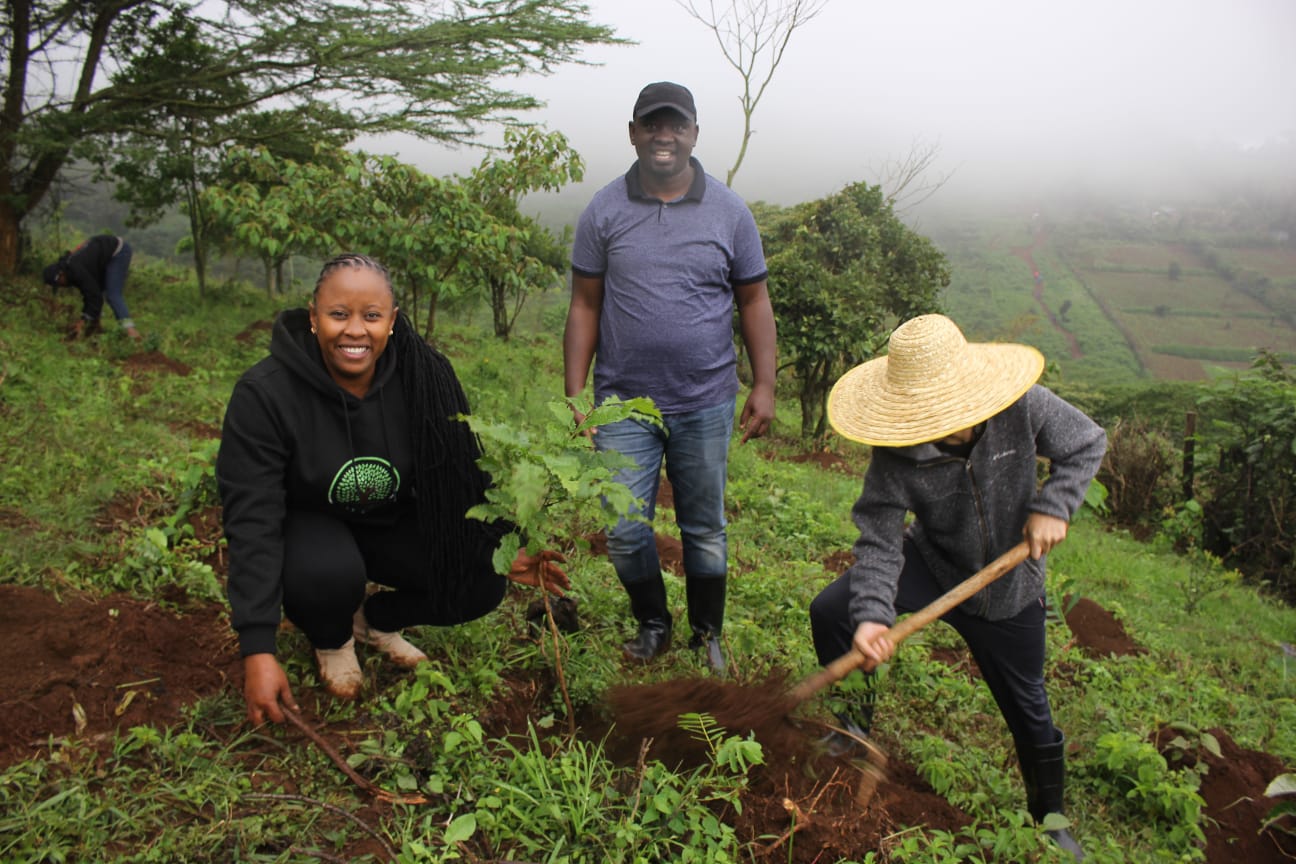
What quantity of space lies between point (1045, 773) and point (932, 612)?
0.66 metres

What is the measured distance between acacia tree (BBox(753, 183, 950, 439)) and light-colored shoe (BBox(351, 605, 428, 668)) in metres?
6.86

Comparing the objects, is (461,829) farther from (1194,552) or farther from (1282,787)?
(1194,552)

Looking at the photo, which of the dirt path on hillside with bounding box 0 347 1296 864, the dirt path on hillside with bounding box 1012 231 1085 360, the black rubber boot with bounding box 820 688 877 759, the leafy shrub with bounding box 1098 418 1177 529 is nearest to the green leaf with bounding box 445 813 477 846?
the dirt path on hillside with bounding box 0 347 1296 864

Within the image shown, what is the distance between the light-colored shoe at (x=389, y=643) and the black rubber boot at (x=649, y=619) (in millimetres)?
742

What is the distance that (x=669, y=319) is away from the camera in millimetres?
2605

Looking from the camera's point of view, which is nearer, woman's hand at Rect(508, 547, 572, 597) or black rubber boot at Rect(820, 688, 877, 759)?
woman's hand at Rect(508, 547, 572, 597)

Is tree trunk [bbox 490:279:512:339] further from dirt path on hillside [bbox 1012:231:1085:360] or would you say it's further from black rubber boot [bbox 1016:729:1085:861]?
dirt path on hillside [bbox 1012:231:1085:360]

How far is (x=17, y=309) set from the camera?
839cm

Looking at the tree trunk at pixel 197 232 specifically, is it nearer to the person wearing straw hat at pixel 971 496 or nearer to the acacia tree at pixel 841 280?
the acacia tree at pixel 841 280

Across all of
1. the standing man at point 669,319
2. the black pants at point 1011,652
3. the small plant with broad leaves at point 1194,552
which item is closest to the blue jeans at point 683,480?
the standing man at point 669,319

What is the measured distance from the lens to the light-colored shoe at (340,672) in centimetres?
233

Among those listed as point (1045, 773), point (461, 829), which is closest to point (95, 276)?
point (461, 829)

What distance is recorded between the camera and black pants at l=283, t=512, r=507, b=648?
7.12 feet

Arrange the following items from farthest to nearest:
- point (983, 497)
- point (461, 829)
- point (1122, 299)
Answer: point (1122, 299), point (983, 497), point (461, 829)
